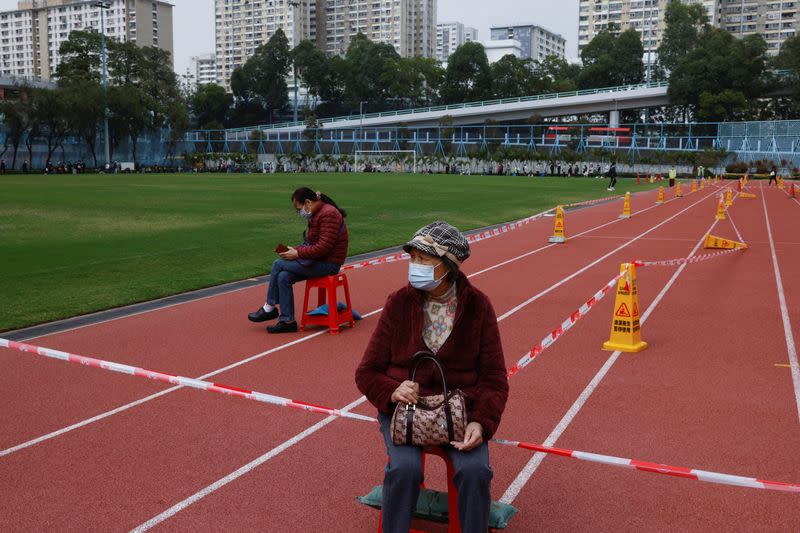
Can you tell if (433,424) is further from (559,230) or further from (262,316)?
(559,230)

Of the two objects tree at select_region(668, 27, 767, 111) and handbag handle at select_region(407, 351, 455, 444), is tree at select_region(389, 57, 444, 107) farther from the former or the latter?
handbag handle at select_region(407, 351, 455, 444)

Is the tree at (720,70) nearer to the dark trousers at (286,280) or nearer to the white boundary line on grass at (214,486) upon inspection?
the dark trousers at (286,280)

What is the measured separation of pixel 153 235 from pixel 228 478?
16.3m

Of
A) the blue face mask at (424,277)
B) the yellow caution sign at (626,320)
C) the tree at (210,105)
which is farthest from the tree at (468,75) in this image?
the blue face mask at (424,277)

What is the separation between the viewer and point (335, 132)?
112 m

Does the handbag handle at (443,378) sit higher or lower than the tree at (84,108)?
lower

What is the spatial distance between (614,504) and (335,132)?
10968 cm

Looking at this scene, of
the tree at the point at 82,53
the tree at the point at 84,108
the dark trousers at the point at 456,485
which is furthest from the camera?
the tree at the point at 82,53

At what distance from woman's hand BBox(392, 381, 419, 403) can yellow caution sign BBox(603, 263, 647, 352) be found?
16.8ft

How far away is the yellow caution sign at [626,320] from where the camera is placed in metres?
8.46

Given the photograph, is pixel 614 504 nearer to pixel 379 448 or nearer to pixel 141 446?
pixel 379 448

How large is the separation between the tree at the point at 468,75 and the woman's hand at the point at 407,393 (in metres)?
118

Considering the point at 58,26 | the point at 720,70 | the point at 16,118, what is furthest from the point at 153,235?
the point at 58,26

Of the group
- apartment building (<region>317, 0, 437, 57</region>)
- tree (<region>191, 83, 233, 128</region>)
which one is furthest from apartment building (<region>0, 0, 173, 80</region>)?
tree (<region>191, 83, 233, 128</region>)
